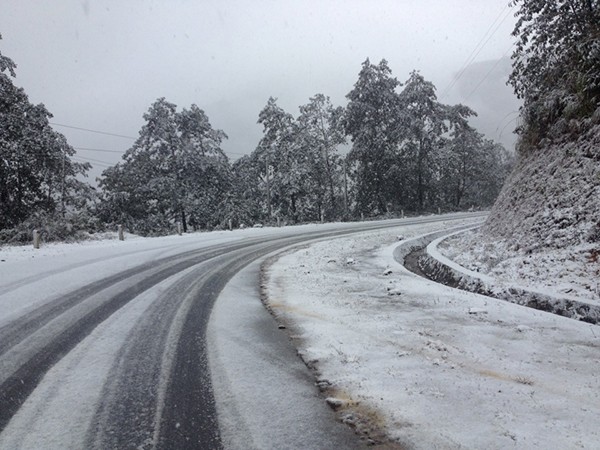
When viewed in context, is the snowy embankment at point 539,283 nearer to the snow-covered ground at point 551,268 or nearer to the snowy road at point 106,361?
the snow-covered ground at point 551,268

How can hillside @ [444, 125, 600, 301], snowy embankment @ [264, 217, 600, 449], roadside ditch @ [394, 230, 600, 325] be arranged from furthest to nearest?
hillside @ [444, 125, 600, 301] < roadside ditch @ [394, 230, 600, 325] < snowy embankment @ [264, 217, 600, 449]

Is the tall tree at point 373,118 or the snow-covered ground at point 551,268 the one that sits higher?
the tall tree at point 373,118

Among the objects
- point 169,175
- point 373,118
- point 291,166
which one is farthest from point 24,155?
point 373,118

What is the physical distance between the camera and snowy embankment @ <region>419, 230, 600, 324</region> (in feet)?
16.8

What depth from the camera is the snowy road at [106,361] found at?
103 inches

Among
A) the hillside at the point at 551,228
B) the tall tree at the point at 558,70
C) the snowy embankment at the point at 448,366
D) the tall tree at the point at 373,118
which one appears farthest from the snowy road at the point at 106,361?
the tall tree at the point at 373,118

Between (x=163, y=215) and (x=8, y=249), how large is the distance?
25.2 meters

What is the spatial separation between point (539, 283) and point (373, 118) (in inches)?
1416

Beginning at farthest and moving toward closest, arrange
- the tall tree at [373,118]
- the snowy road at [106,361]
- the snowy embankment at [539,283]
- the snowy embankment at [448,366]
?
the tall tree at [373,118] < the snowy embankment at [539,283] < the snowy road at [106,361] < the snowy embankment at [448,366]

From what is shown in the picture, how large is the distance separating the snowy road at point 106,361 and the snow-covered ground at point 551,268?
5053 millimetres

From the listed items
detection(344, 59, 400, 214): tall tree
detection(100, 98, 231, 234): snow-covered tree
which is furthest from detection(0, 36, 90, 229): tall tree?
detection(344, 59, 400, 214): tall tree

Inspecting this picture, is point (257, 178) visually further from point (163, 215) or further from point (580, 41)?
point (580, 41)

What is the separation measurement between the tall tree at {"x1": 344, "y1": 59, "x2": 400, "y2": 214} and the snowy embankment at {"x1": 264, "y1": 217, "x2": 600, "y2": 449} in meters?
34.7

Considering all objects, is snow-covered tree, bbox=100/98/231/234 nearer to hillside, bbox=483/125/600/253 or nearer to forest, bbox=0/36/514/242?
forest, bbox=0/36/514/242
